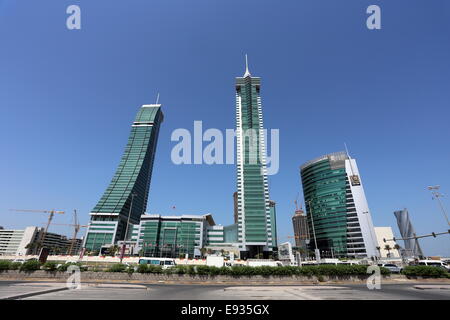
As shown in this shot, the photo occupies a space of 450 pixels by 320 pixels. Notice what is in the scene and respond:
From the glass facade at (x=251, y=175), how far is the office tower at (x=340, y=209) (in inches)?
1014

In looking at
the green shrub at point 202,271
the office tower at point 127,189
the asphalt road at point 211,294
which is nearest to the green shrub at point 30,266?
the asphalt road at point 211,294

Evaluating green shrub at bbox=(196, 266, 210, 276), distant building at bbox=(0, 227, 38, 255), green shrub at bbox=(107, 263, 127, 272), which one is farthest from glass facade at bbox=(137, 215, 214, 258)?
distant building at bbox=(0, 227, 38, 255)

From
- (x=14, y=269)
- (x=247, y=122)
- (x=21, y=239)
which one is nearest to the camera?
(x=14, y=269)

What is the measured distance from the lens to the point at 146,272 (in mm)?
25047

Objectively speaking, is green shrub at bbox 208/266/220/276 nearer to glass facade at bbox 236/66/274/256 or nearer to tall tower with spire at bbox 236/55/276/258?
tall tower with spire at bbox 236/55/276/258

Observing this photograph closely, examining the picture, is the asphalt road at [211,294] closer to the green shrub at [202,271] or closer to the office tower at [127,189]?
the green shrub at [202,271]

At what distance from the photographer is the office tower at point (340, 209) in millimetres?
105688
